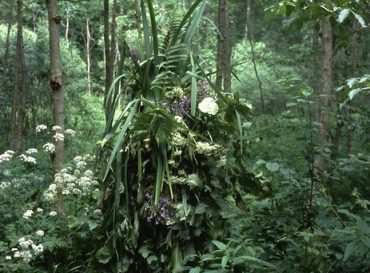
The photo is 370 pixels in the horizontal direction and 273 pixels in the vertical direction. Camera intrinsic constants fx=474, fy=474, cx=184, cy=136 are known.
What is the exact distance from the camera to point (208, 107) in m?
3.57

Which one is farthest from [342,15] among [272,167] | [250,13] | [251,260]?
[250,13]

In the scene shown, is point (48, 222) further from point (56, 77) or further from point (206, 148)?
point (206, 148)

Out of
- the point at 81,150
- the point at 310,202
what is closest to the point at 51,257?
the point at 310,202

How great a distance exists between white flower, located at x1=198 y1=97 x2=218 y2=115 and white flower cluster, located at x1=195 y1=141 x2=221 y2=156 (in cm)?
24

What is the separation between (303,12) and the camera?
2457mm

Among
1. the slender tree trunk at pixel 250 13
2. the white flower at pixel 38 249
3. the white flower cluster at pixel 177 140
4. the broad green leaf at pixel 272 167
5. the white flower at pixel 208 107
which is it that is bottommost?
the white flower at pixel 38 249

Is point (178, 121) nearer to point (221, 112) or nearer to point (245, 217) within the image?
point (221, 112)

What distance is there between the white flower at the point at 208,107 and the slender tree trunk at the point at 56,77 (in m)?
1.83

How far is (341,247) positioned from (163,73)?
1873mm

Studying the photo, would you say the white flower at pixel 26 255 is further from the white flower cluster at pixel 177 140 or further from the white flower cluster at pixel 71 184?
the white flower cluster at pixel 177 140

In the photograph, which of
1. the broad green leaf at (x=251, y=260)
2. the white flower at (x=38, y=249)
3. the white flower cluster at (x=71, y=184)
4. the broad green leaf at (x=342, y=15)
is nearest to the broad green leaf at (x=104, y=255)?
the white flower at (x=38, y=249)

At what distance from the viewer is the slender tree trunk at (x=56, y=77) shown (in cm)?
480

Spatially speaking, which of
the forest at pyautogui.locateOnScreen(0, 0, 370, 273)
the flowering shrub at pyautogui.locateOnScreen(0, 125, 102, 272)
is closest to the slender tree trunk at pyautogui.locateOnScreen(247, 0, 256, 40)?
the flowering shrub at pyautogui.locateOnScreen(0, 125, 102, 272)

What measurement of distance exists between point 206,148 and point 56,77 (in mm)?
2035
